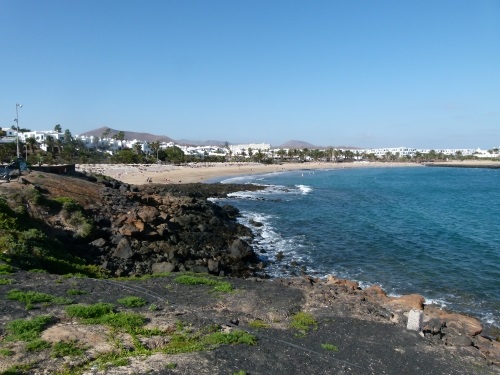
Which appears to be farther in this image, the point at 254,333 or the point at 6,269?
the point at 6,269

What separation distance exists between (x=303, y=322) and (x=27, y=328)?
24.5ft

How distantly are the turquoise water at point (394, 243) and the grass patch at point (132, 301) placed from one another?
1071cm

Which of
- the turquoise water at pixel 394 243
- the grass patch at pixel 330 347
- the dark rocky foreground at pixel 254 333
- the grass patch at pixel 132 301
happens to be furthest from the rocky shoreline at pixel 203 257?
the turquoise water at pixel 394 243

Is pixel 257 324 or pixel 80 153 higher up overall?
A: pixel 80 153

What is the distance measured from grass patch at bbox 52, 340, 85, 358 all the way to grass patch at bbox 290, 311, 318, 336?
5840mm

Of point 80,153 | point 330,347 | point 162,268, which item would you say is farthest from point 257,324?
point 80,153

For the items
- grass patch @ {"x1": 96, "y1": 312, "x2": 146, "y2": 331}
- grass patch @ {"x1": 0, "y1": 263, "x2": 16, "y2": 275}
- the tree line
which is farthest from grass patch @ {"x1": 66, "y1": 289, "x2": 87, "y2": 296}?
the tree line

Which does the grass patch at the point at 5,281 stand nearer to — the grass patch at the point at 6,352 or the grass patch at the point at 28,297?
the grass patch at the point at 28,297

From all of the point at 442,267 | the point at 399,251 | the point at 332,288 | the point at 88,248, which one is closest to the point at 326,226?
the point at 399,251

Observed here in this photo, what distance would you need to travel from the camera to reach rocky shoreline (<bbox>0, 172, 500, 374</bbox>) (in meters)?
12.3

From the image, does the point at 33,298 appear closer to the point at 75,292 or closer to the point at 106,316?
the point at 75,292

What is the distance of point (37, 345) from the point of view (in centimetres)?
823

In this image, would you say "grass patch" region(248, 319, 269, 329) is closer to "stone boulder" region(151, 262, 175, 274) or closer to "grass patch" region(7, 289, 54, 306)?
"grass patch" region(7, 289, 54, 306)

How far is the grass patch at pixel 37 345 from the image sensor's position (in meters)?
8.12
